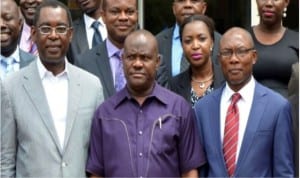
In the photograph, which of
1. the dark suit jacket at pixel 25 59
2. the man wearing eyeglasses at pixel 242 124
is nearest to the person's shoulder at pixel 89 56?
the dark suit jacket at pixel 25 59

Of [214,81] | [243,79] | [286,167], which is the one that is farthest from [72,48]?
[286,167]

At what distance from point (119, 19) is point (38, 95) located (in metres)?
1.00

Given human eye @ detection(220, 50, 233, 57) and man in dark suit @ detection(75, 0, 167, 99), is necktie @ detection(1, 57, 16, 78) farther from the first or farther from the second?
human eye @ detection(220, 50, 233, 57)

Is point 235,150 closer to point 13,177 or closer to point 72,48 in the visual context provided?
point 13,177

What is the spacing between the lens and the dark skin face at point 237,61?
4.34m

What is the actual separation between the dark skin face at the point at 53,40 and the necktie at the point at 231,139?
1054 mm

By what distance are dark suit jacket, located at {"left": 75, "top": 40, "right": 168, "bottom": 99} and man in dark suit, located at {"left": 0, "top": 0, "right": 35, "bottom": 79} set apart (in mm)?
427

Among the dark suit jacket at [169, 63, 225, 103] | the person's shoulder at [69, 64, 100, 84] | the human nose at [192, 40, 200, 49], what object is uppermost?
the human nose at [192, 40, 200, 49]

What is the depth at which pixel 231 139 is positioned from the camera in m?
4.25

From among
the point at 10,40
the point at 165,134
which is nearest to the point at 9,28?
the point at 10,40

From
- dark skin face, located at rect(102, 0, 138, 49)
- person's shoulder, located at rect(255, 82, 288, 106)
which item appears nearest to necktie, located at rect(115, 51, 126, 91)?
dark skin face, located at rect(102, 0, 138, 49)

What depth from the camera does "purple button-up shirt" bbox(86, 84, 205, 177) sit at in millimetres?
4176

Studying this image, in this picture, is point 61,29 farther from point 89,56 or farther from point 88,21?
point 88,21

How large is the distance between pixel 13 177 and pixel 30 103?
0.44 meters
